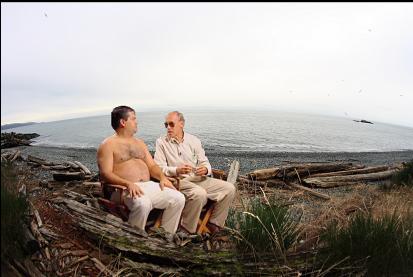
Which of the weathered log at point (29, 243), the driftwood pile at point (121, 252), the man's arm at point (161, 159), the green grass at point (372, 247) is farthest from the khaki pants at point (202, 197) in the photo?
the weathered log at point (29, 243)

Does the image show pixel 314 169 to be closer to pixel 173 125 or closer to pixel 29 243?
pixel 173 125

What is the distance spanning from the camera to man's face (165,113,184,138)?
12.8ft

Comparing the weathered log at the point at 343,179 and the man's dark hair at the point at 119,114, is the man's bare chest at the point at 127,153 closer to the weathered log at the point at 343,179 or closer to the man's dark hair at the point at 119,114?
the man's dark hair at the point at 119,114

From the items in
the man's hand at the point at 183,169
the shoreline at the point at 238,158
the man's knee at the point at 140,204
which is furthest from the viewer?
the shoreline at the point at 238,158

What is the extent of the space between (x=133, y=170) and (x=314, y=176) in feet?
27.5

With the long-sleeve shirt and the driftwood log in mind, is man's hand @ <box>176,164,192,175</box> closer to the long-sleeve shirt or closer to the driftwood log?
the long-sleeve shirt

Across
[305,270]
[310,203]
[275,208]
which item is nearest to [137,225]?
[275,208]

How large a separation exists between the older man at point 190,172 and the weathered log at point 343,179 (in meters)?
6.16

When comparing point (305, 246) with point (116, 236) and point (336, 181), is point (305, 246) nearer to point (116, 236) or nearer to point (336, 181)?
point (116, 236)

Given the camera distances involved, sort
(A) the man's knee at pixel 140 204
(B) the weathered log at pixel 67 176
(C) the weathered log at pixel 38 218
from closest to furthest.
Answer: (C) the weathered log at pixel 38 218 < (A) the man's knee at pixel 140 204 < (B) the weathered log at pixel 67 176

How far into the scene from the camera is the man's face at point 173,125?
3914 mm

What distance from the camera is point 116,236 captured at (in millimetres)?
2869

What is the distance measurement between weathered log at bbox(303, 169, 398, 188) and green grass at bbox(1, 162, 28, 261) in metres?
8.53

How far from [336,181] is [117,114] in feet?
28.2
